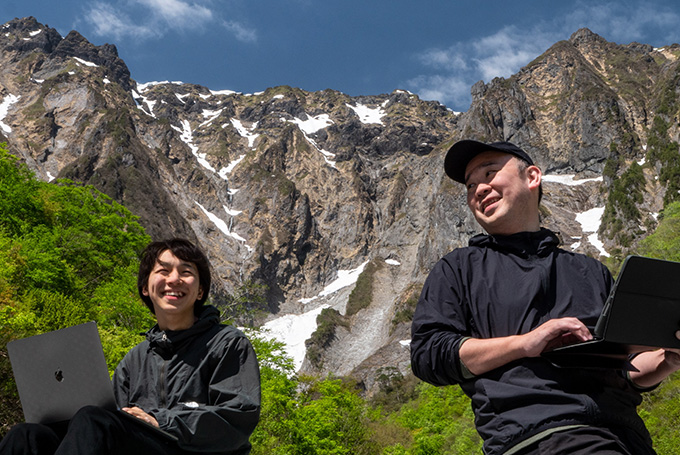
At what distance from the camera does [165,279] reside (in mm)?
3398

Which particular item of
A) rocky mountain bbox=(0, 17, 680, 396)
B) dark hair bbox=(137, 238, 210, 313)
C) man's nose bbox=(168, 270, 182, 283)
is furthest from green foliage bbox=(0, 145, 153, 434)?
rocky mountain bbox=(0, 17, 680, 396)

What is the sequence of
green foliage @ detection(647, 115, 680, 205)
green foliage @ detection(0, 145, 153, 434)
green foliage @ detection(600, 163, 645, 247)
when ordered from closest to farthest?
green foliage @ detection(0, 145, 153, 434)
green foliage @ detection(647, 115, 680, 205)
green foliage @ detection(600, 163, 645, 247)

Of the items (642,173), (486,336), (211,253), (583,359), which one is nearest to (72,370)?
(486,336)

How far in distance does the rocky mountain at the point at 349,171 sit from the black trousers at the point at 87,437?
78.4m

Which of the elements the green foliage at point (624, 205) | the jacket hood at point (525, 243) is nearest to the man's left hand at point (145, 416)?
the jacket hood at point (525, 243)

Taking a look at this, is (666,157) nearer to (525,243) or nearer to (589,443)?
(525,243)

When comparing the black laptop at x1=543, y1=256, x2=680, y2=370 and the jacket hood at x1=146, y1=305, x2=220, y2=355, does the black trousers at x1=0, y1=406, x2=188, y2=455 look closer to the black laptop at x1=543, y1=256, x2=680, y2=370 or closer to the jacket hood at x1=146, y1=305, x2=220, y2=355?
the jacket hood at x1=146, y1=305, x2=220, y2=355

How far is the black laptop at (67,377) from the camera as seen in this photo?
2422 mm

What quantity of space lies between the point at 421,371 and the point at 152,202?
109958mm

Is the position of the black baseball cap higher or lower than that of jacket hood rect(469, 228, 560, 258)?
higher

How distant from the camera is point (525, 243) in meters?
2.44

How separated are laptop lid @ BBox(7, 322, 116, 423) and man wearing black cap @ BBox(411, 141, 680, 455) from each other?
1551 mm

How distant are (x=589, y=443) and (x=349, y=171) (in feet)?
545

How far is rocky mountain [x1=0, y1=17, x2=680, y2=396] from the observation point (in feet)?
340
